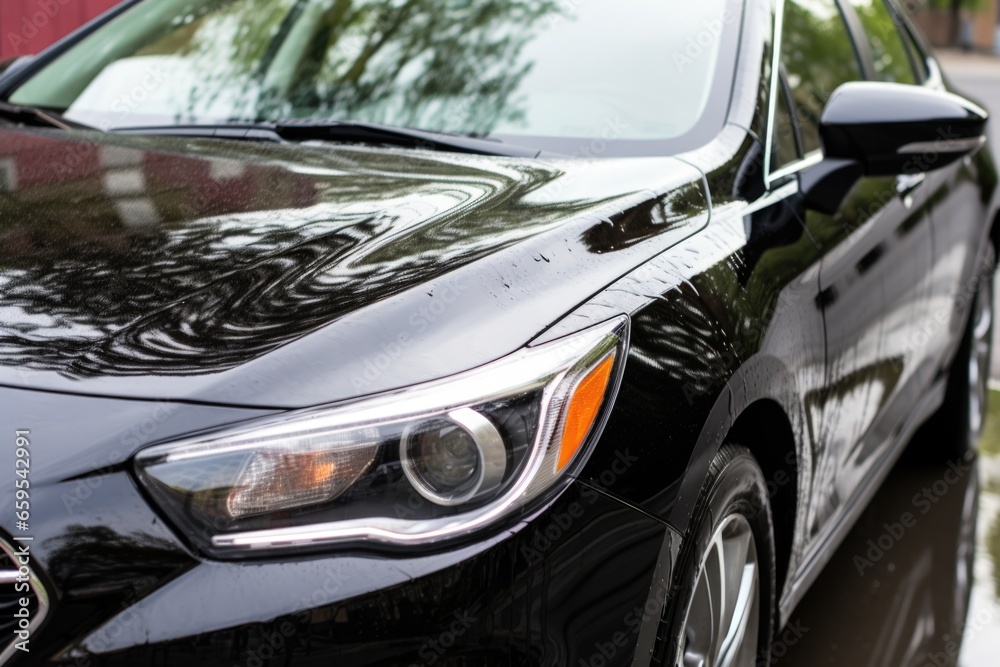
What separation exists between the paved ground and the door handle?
109 inches

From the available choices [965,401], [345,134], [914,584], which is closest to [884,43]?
[965,401]

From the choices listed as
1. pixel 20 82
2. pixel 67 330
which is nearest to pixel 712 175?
pixel 67 330

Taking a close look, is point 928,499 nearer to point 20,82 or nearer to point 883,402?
point 883,402

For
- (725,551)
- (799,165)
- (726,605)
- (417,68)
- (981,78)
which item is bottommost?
(981,78)

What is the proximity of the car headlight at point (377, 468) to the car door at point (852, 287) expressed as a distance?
0.92 meters

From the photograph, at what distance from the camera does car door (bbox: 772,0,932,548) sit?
2.33m

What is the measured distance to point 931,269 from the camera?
3.10m

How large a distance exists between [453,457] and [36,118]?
168 centimetres

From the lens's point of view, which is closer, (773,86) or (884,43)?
(773,86)

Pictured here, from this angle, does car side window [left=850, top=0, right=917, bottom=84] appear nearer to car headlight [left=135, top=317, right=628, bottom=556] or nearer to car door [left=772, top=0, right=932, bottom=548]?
car door [left=772, top=0, right=932, bottom=548]

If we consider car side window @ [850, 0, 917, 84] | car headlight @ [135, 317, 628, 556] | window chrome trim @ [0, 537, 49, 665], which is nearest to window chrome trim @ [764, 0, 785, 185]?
car side window @ [850, 0, 917, 84]

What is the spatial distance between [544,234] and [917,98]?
111 cm

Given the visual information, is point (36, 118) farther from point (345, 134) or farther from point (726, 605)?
point (726, 605)

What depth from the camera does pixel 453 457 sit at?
137cm
